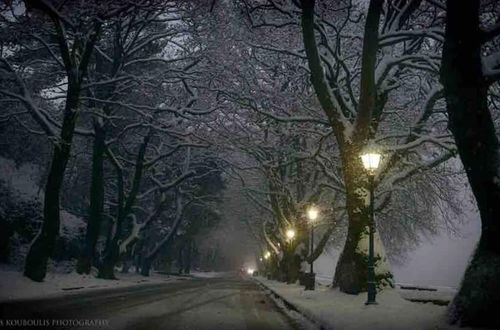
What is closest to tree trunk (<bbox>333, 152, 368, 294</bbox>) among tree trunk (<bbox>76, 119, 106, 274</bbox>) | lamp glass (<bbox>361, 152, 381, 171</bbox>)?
lamp glass (<bbox>361, 152, 381, 171</bbox>)

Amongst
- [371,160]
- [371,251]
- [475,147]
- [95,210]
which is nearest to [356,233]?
[371,251]

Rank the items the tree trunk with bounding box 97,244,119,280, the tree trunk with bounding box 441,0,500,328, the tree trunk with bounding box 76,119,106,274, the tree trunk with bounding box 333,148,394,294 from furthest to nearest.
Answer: the tree trunk with bounding box 97,244,119,280 < the tree trunk with bounding box 76,119,106,274 < the tree trunk with bounding box 333,148,394,294 < the tree trunk with bounding box 441,0,500,328

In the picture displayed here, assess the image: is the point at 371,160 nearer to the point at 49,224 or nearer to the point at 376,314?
the point at 376,314

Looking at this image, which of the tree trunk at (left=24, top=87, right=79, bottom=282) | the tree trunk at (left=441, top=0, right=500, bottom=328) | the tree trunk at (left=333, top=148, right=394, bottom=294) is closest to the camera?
the tree trunk at (left=441, top=0, right=500, bottom=328)

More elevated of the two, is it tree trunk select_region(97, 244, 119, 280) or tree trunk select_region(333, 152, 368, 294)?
tree trunk select_region(333, 152, 368, 294)

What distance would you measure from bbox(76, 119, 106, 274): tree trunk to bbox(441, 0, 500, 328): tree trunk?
887 inches

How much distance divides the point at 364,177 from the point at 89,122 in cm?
2919

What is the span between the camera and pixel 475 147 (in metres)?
8.21

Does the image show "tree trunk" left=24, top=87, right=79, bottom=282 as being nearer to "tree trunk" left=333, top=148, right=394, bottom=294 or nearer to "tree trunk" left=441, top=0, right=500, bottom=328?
"tree trunk" left=333, top=148, right=394, bottom=294

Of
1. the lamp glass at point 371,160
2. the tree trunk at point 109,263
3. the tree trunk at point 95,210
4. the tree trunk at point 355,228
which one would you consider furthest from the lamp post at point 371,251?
the tree trunk at point 109,263

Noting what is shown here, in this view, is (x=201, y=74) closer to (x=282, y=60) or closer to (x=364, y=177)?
(x=282, y=60)

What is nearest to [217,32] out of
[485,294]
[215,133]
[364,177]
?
[215,133]

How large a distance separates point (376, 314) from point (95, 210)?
66.8ft

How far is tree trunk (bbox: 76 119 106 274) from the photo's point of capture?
88.5 ft
